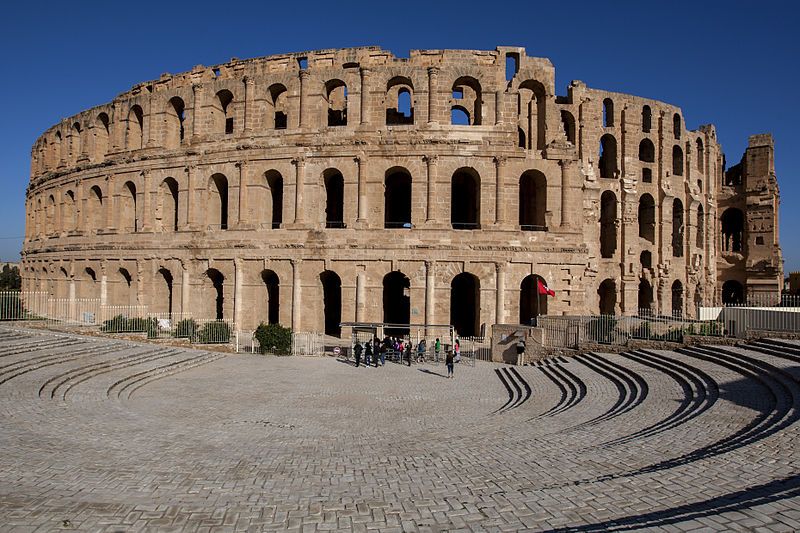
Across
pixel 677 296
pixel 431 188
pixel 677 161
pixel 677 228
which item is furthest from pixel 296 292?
pixel 677 161

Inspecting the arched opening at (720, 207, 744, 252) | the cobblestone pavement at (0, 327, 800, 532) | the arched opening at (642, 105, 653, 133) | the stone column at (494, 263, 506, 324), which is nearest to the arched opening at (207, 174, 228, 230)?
the cobblestone pavement at (0, 327, 800, 532)

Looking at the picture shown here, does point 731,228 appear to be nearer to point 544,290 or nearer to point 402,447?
point 544,290

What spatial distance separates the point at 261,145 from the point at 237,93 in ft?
12.8

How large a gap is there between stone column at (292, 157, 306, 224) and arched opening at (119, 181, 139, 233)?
40.9 ft

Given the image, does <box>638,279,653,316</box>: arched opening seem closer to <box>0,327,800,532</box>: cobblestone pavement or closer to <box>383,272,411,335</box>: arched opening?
<box>383,272,411,335</box>: arched opening

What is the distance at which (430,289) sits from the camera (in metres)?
25.0

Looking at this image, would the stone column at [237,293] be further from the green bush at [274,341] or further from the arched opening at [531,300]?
the arched opening at [531,300]

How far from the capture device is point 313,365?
2014cm

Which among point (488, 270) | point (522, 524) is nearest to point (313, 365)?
point (488, 270)

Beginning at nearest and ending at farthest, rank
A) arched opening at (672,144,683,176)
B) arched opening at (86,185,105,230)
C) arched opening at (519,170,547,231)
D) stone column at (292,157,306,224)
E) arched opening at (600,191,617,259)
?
stone column at (292,157,306,224)
arched opening at (519,170,547,231)
arched opening at (600,191,617,259)
arched opening at (86,185,105,230)
arched opening at (672,144,683,176)

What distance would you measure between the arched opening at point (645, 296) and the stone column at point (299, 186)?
23458 mm

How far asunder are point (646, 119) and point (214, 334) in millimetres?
31904

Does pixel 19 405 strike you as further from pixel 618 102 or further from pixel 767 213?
pixel 767 213

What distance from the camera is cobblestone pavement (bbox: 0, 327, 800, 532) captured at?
5398 millimetres
